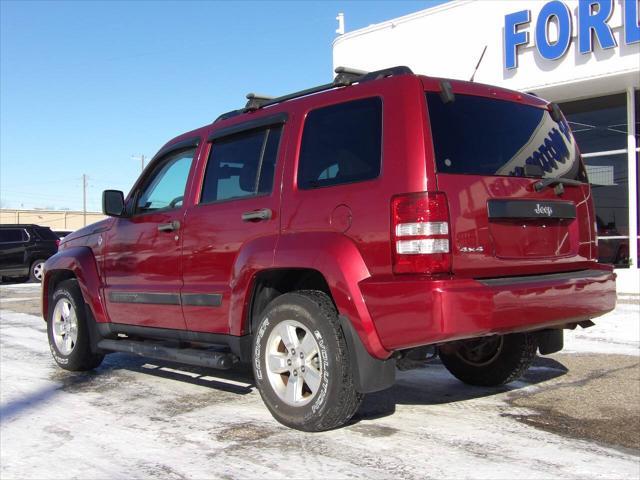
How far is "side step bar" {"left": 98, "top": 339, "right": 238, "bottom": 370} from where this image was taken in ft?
14.3

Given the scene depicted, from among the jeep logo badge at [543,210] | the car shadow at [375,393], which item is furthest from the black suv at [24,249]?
the jeep logo badge at [543,210]

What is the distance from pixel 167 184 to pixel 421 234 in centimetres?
275

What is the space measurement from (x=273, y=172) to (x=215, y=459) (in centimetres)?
186

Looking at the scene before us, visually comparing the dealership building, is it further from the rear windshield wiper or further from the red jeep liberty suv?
the red jeep liberty suv

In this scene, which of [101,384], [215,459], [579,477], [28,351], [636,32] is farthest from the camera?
[636,32]

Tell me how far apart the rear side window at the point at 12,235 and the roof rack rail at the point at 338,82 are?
16071 mm

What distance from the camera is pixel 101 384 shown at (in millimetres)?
5539

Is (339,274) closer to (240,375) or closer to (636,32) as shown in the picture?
(240,375)

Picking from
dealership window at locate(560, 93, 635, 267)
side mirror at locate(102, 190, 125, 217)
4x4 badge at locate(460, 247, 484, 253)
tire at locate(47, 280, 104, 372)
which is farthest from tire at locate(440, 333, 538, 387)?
dealership window at locate(560, 93, 635, 267)

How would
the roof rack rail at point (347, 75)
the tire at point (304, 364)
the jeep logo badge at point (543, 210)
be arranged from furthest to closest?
the roof rack rail at point (347, 75), the jeep logo badge at point (543, 210), the tire at point (304, 364)

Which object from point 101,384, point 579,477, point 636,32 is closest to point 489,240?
point 579,477

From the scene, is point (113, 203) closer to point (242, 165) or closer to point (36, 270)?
point (242, 165)

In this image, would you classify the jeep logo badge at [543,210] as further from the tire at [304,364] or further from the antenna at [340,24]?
the antenna at [340,24]

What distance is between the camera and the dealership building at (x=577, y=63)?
1324 centimetres
